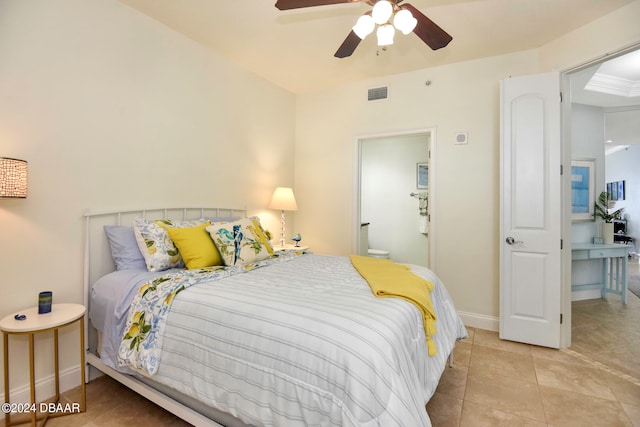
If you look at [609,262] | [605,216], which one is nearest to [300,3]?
[605,216]

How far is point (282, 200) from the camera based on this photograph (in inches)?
148

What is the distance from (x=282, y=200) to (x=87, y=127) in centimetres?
199

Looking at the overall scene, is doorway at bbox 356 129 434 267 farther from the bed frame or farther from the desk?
the bed frame

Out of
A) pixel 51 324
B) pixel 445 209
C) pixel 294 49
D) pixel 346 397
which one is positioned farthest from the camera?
pixel 445 209

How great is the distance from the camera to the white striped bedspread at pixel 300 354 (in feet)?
3.68

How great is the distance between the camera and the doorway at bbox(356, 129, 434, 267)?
17.5 feet

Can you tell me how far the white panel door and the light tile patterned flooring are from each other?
29cm

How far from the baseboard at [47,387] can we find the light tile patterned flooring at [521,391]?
9cm

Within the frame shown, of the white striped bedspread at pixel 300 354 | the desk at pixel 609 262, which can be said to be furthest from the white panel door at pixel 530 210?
the desk at pixel 609 262

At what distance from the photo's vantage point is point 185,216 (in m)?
2.90

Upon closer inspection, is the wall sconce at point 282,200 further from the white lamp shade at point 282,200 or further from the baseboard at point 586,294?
the baseboard at point 586,294

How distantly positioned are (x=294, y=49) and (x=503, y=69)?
2105 millimetres

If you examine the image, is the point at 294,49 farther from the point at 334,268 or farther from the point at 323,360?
the point at 323,360

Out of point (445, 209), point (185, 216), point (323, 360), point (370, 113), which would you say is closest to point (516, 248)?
point (445, 209)
